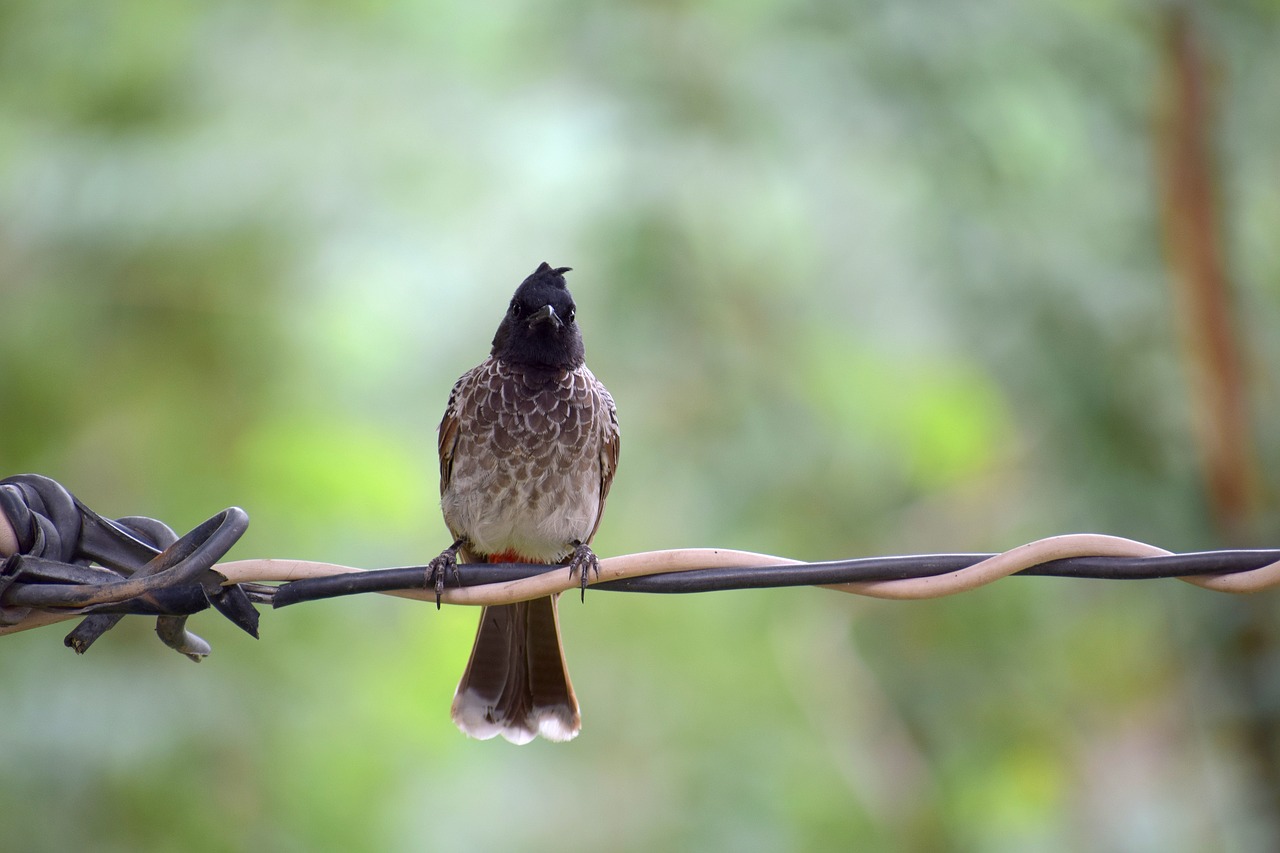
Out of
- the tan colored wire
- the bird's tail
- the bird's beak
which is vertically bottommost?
the bird's tail

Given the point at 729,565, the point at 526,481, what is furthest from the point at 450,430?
the point at 729,565

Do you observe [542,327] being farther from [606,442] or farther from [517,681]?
[517,681]

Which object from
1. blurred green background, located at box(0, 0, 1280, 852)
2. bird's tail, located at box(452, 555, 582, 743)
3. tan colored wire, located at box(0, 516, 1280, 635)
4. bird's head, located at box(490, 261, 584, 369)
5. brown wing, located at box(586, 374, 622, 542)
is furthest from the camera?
blurred green background, located at box(0, 0, 1280, 852)

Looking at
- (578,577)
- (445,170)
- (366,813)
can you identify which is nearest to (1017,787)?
(366,813)

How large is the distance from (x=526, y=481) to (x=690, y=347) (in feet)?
9.12

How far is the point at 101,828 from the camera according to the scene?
5211 millimetres

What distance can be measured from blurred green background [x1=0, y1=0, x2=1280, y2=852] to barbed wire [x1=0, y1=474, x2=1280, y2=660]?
3325mm

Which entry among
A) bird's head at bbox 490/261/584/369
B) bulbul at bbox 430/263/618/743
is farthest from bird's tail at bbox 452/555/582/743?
bird's head at bbox 490/261/584/369

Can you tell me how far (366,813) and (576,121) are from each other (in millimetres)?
3566

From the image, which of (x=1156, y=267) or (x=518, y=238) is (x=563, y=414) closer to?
(x=518, y=238)

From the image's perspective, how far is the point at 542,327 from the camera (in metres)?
3.85

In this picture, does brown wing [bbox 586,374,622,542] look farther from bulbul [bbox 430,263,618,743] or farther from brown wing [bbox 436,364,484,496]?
brown wing [bbox 436,364,484,496]

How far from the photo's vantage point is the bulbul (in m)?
3.48

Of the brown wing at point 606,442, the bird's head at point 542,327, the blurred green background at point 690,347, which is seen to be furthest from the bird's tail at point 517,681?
the blurred green background at point 690,347
